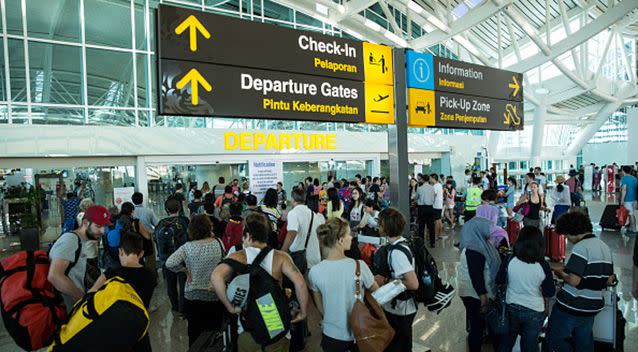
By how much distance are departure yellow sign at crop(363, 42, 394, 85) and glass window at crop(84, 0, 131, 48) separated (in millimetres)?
12394

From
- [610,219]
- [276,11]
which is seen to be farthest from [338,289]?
[276,11]

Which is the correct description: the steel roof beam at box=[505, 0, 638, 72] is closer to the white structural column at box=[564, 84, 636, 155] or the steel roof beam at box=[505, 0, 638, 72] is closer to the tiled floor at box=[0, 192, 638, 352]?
the tiled floor at box=[0, 192, 638, 352]

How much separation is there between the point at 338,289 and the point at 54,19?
563 inches

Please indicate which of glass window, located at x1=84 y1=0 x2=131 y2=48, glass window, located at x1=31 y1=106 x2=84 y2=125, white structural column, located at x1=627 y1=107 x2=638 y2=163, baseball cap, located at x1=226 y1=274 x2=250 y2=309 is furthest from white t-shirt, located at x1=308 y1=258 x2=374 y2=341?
white structural column, located at x1=627 y1=107 x2=638 y2=163

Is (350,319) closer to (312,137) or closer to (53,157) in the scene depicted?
(53,157)

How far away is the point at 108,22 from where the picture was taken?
13.4 meters

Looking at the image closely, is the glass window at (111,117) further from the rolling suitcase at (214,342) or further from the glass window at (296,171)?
the rolling suitcase at (214,342)

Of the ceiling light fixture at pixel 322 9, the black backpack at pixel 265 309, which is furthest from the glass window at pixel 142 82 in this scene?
the black backpack at pixel 265 309

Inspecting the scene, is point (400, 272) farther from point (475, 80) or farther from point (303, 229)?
point (475, 80)

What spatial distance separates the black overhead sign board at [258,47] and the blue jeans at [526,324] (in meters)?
2.65

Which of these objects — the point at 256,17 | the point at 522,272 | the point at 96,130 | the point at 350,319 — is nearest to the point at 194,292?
the point at 350,319

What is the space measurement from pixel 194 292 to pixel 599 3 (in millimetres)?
29655

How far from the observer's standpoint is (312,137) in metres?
15.5

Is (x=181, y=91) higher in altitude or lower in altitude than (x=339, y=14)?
lower
